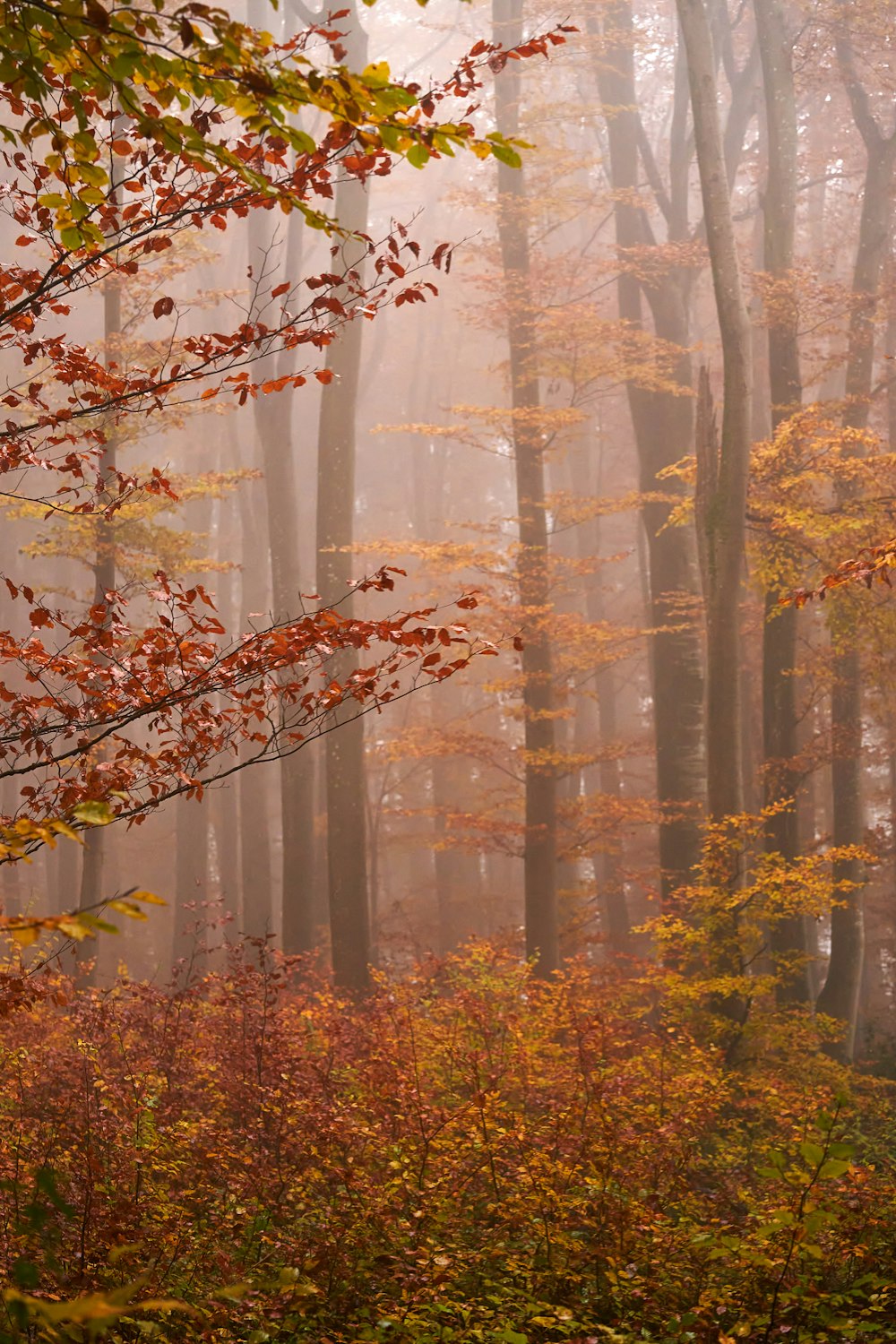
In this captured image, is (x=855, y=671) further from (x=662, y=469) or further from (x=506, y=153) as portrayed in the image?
(x=506, y=153)

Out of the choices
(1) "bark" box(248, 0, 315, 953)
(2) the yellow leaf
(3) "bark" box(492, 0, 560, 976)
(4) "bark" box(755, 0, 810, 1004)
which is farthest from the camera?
(1) "bark" box(248, 0, 315, 953)

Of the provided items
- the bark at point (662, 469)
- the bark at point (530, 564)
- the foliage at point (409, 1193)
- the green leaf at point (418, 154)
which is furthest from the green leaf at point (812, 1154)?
the bark at point (662, 469)

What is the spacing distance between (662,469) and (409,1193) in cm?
1169

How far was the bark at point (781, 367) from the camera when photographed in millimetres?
12852

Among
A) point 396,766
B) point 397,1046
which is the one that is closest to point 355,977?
point 397,1046

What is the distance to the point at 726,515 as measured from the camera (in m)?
10.6

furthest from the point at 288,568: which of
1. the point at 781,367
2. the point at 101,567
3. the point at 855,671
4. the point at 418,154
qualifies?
the point at 418,154

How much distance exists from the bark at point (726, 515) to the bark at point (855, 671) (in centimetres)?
334

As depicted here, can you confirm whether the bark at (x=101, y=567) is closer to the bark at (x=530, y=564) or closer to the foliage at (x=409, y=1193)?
the foliage at (x=409, y=1193)

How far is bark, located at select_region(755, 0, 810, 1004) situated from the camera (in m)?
12.9

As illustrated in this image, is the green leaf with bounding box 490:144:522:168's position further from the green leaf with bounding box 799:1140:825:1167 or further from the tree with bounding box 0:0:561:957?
the green leaf with bounding box 799:1140:825:1167

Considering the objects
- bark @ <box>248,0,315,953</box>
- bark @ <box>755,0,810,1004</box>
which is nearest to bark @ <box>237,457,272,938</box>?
bark @ <box>248,0,315,953</box>

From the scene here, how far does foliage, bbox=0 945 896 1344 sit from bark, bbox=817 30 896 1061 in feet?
19.7

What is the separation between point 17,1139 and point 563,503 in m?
10.9
